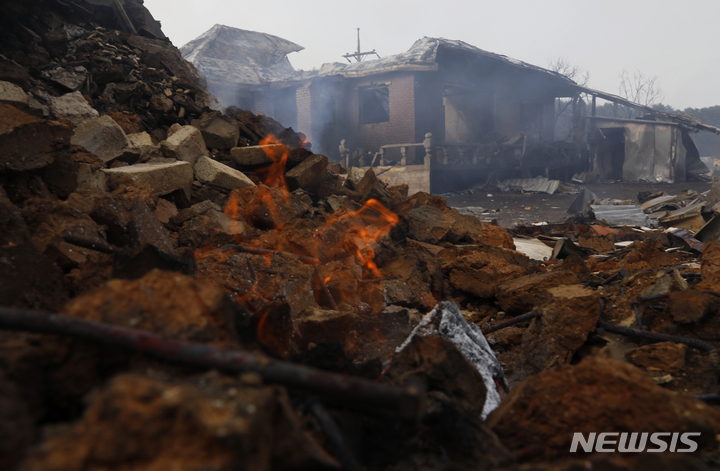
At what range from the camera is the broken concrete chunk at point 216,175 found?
4.89m

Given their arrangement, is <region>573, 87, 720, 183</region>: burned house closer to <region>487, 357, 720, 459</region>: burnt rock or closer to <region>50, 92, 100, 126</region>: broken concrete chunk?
<region>50, 92, 100, 126</region>: broken concrete chunk

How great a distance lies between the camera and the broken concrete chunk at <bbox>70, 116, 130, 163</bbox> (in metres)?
4.36

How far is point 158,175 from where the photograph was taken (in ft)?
13.8

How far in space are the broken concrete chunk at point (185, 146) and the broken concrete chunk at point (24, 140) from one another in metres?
1.82

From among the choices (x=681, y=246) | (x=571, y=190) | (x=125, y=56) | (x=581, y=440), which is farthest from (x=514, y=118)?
(x=581, y=440)

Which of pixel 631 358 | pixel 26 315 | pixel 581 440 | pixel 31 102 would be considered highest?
pixel 31 102

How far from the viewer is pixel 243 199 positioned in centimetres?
450

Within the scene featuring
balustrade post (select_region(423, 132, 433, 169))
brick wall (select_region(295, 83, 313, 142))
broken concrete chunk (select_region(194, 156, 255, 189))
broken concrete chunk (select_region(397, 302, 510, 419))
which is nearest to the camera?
broken concrete chunk (select_region(397, 302, 510, 419))

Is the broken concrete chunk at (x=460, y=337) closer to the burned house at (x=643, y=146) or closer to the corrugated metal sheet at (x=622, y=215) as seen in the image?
the corrugated metal sheet at (x=622, y=215)

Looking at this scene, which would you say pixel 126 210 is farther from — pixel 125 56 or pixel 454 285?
pixel 125 56

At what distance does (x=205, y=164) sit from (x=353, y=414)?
4.25m

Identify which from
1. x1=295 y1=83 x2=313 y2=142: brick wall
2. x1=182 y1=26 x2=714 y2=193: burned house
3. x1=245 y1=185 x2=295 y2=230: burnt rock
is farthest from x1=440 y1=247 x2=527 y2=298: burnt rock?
x1=295 y1=83 x2=313 y2=142: brick wall

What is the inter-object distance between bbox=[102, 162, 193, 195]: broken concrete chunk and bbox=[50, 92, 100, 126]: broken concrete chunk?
117 cm

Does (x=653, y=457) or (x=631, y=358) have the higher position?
(x=653, y=457)
